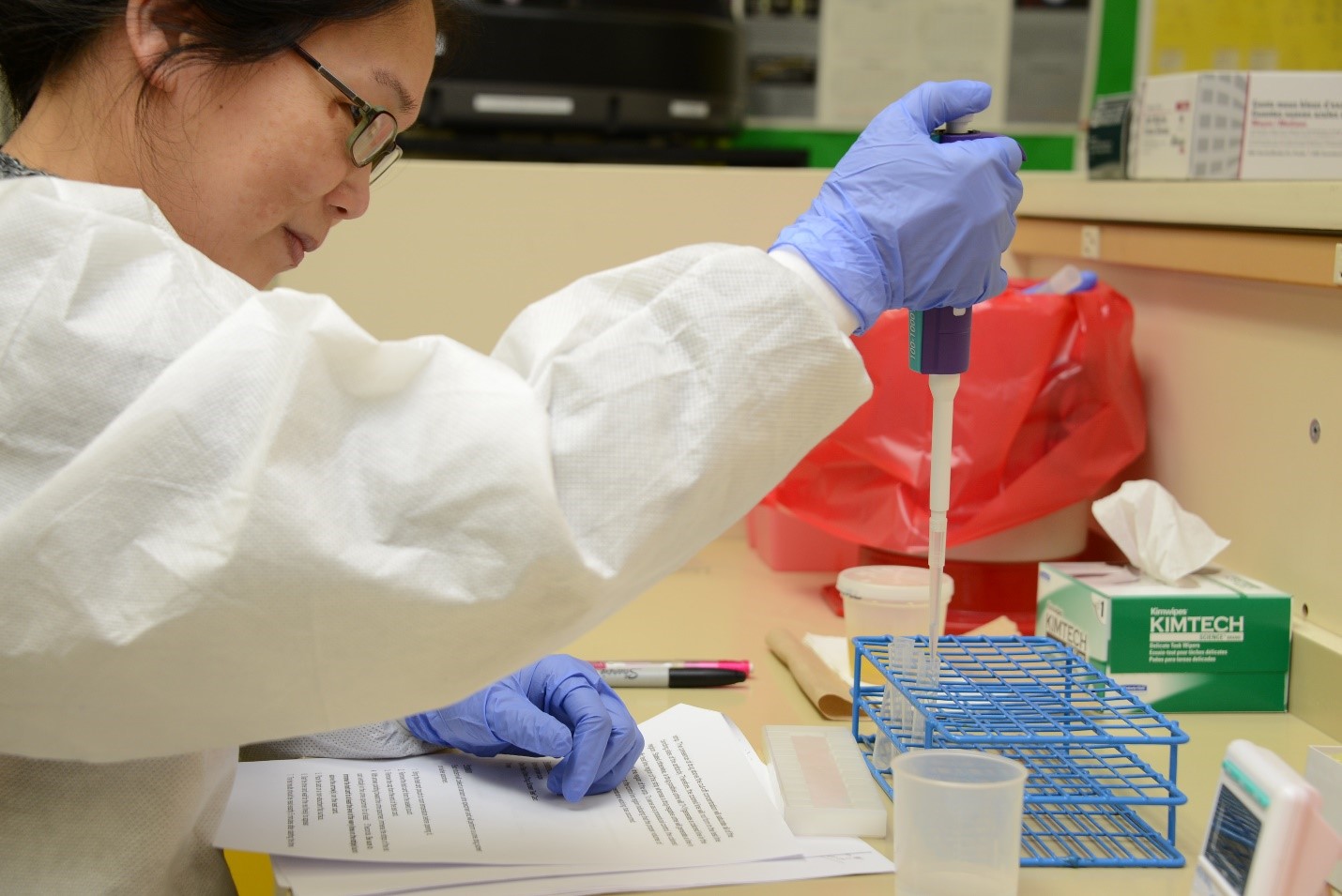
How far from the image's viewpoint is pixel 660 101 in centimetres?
236

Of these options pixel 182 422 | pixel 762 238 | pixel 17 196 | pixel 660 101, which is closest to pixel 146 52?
pixel 17 196

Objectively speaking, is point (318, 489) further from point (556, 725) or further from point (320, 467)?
point (556, 725)

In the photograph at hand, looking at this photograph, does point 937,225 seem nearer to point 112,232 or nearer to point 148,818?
point 112,232

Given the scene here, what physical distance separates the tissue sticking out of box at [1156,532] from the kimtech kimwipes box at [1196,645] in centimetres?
4

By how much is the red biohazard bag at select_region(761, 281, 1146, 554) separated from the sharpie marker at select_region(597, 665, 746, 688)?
33 centimetres

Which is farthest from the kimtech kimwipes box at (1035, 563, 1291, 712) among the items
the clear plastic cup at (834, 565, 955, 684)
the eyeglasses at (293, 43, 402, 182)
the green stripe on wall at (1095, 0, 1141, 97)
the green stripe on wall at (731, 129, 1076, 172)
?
the green stripe on wall at (1095, 0, 1141, 97)

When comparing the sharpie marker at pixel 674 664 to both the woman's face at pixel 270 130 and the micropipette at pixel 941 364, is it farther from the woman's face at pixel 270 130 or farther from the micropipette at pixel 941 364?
the woman's face at pixel 270 130

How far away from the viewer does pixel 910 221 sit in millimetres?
778

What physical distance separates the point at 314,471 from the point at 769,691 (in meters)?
0.58

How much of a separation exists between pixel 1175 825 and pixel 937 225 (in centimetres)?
42

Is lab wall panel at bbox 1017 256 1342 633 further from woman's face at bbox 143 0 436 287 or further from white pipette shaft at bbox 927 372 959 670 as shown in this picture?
woman's face at bbox 143 0 436 287

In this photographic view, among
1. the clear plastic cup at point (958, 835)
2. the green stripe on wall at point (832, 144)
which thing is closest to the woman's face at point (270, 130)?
the clear plastic cup at point (958, 835)

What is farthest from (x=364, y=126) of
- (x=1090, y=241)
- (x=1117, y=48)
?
(x=1117, y=48)

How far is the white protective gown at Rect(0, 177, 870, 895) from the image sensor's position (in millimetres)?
631
